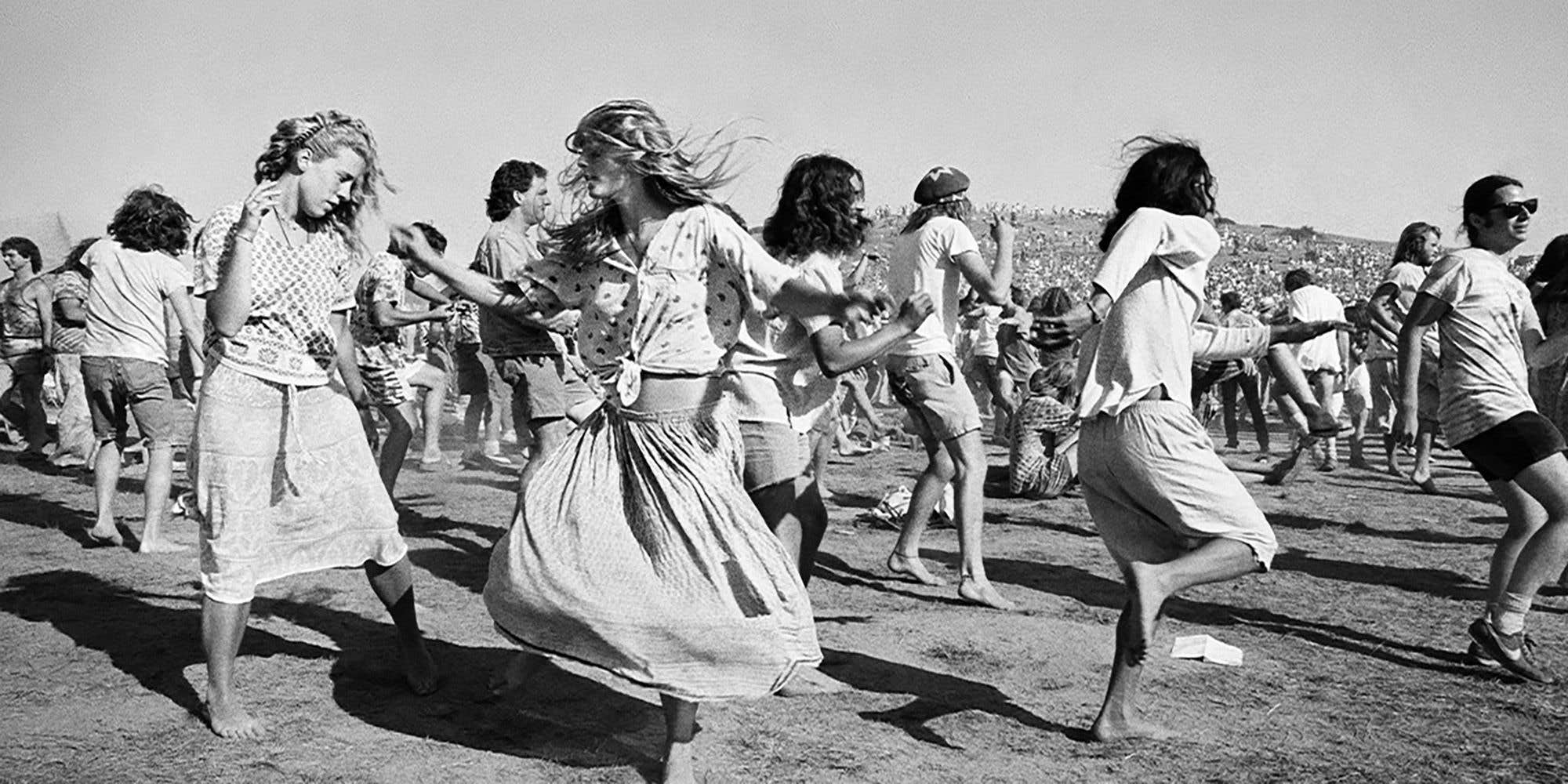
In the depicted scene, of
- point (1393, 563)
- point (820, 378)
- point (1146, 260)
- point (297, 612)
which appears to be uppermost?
point (1146, 260)

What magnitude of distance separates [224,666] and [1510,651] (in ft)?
15.0

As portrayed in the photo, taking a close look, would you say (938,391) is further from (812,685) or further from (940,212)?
(812,685)

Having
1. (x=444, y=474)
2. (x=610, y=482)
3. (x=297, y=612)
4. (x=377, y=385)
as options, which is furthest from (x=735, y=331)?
(x=444, y=474)

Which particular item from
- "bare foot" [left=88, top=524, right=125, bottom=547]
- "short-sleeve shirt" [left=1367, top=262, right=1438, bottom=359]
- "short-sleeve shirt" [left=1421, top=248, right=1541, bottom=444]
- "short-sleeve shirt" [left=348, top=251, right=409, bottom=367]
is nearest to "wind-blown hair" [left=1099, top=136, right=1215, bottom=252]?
"short-sleeve shirt" [left=1421, top=248, right=1541, bottom=444]

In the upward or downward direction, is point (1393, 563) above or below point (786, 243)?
below

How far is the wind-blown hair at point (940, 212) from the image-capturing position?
611 cm

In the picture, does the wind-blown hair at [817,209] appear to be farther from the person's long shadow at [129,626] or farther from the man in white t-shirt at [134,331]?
the man in white t-shirt at [134,331]

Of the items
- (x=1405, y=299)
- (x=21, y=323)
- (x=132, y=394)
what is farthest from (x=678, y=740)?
(x=21, y=323)

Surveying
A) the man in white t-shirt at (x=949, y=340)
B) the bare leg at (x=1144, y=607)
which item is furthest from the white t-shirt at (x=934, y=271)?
the bare leg at (x=1144, y=607)

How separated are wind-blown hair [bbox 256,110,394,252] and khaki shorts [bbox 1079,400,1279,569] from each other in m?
2.51

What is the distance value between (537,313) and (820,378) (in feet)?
3.98

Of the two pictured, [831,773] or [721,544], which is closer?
[721,544]

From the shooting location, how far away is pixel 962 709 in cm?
439

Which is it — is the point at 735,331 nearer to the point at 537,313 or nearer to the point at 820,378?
the point at 537,313
